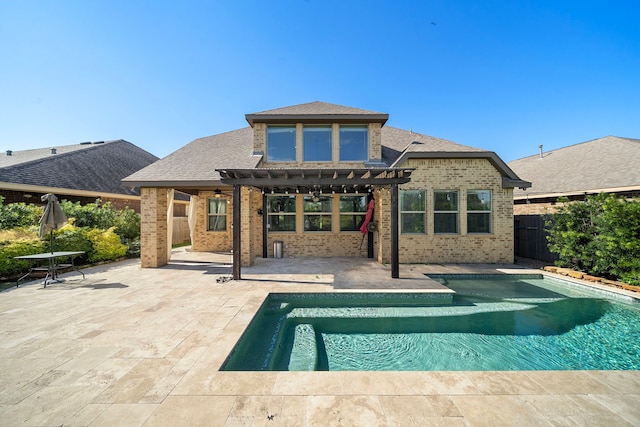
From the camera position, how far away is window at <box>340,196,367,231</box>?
11219 mm

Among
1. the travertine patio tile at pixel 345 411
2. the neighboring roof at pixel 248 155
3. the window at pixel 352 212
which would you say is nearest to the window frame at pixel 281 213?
the neighboring roof at pixel 248 155

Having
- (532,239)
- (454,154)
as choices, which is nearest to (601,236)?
(532,239)

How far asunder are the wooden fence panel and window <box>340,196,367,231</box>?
23.0 ft

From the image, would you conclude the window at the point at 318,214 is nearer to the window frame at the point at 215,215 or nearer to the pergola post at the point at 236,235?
the pergola post at the point at 236,235

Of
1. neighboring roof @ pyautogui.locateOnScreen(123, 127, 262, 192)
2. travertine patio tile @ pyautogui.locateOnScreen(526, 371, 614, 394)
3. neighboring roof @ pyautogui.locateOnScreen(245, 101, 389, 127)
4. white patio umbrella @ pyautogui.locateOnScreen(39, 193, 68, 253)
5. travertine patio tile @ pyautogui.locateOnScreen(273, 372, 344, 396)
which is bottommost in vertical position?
travertine patio tile @ pyautogui.locateOnScreen(273, 372, 344, 396)

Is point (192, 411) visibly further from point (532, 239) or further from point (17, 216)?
point (532, 239)

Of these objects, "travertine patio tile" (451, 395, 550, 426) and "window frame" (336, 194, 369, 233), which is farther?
"window frame" (336, 194, 369, 233)

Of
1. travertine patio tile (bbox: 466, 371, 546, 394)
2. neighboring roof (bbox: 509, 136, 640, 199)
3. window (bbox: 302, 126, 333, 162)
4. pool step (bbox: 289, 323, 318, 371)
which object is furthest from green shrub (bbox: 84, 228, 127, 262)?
neighboring roof (bbox: 509, 136, 640, 199)

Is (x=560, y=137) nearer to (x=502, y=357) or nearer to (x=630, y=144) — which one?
(x=630, y=144)

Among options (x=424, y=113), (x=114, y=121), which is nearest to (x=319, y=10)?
(x=424, y=113)

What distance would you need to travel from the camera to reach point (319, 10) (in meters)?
10.6

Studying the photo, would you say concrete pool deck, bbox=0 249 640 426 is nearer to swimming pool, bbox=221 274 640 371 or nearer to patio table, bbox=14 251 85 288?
swimming pool, bbox=221 274 640 371

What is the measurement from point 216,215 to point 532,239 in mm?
14796

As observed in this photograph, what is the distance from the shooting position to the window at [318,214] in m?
11.3
